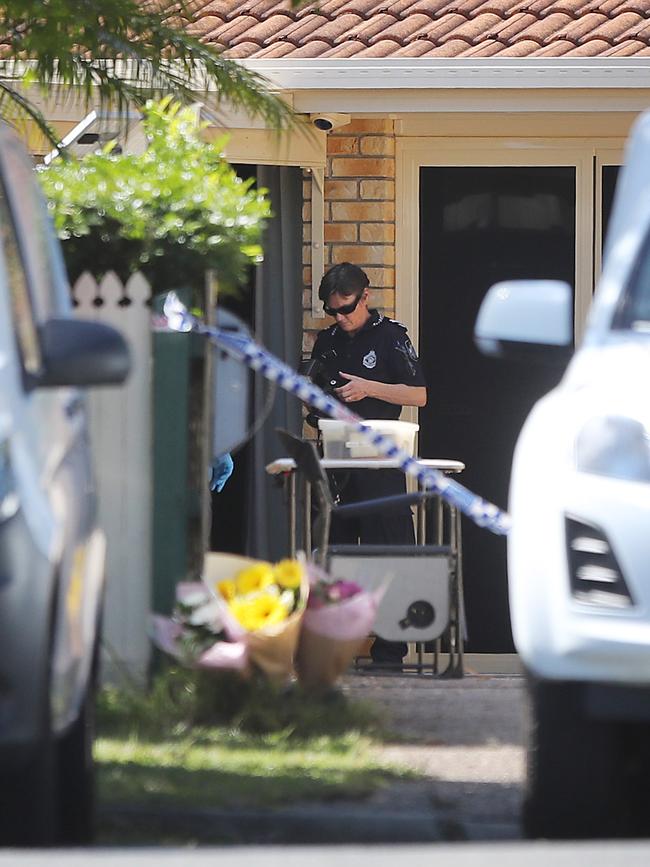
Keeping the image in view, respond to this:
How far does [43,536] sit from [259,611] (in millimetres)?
2288

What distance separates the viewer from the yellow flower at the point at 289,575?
625 cm

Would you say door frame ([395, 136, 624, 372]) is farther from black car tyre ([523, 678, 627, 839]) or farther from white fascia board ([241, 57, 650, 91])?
black car tyre ([523, 678, 627, 839])

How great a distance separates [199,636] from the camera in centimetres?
610

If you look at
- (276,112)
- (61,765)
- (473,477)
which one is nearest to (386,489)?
(473,477)

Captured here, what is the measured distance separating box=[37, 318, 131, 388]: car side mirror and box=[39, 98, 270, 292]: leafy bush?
2.09 m

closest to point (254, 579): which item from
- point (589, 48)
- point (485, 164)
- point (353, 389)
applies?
→ point (353, 389)

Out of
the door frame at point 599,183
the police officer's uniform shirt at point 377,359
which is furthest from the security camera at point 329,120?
the door frame at point 599,183

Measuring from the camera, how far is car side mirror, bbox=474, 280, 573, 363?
4988mm

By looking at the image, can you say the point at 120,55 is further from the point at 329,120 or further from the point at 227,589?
the point at 227,589

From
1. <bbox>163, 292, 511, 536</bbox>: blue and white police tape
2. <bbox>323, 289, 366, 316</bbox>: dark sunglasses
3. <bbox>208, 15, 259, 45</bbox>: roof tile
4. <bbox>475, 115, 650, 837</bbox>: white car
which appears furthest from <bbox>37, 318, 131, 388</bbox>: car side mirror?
<bbox>208, 15, 259, 45</bbox>: roof tile

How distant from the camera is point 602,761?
427cm

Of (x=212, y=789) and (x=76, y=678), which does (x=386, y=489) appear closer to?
(x=212, y=789)

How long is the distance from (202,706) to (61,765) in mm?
1530

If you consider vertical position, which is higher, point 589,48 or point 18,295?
point 589,48
